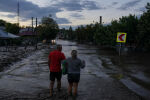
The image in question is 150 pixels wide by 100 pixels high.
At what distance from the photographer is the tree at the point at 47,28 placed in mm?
75438

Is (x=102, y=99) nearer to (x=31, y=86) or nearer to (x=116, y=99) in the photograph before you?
(x=116, y=99)

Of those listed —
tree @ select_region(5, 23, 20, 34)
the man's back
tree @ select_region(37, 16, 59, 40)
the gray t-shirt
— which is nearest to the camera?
the gray t-shirt

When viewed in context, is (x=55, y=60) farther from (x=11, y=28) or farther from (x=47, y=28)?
(x=47, y=28)

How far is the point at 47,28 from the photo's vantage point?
75.4 metres

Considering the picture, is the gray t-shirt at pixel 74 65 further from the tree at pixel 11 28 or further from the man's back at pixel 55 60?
the tree at pixel 11 28

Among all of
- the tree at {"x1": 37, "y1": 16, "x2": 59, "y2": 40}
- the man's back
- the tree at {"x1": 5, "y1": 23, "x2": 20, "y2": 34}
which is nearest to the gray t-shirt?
the man's back

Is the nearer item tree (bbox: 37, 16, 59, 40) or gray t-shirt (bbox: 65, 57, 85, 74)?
gray t-shirt (bbox: 65, 57, 85, 74)

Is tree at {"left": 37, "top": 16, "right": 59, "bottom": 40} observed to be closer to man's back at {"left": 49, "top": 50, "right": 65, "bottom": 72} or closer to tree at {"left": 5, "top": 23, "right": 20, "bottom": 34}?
tree at {"left": 5, "top": 23, "right": 20, "bottom": 34}

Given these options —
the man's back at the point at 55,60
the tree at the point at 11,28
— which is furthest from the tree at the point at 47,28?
the man's back at the point at 55,60

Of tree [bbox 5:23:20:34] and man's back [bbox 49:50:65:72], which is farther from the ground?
tree [bbox 5:23:20:34]

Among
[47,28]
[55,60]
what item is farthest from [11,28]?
[55,60]

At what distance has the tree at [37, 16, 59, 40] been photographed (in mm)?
75438

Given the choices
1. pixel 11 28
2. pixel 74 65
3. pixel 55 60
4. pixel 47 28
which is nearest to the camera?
pixel 74 65

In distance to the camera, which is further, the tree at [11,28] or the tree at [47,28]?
the tree at [47,28]
